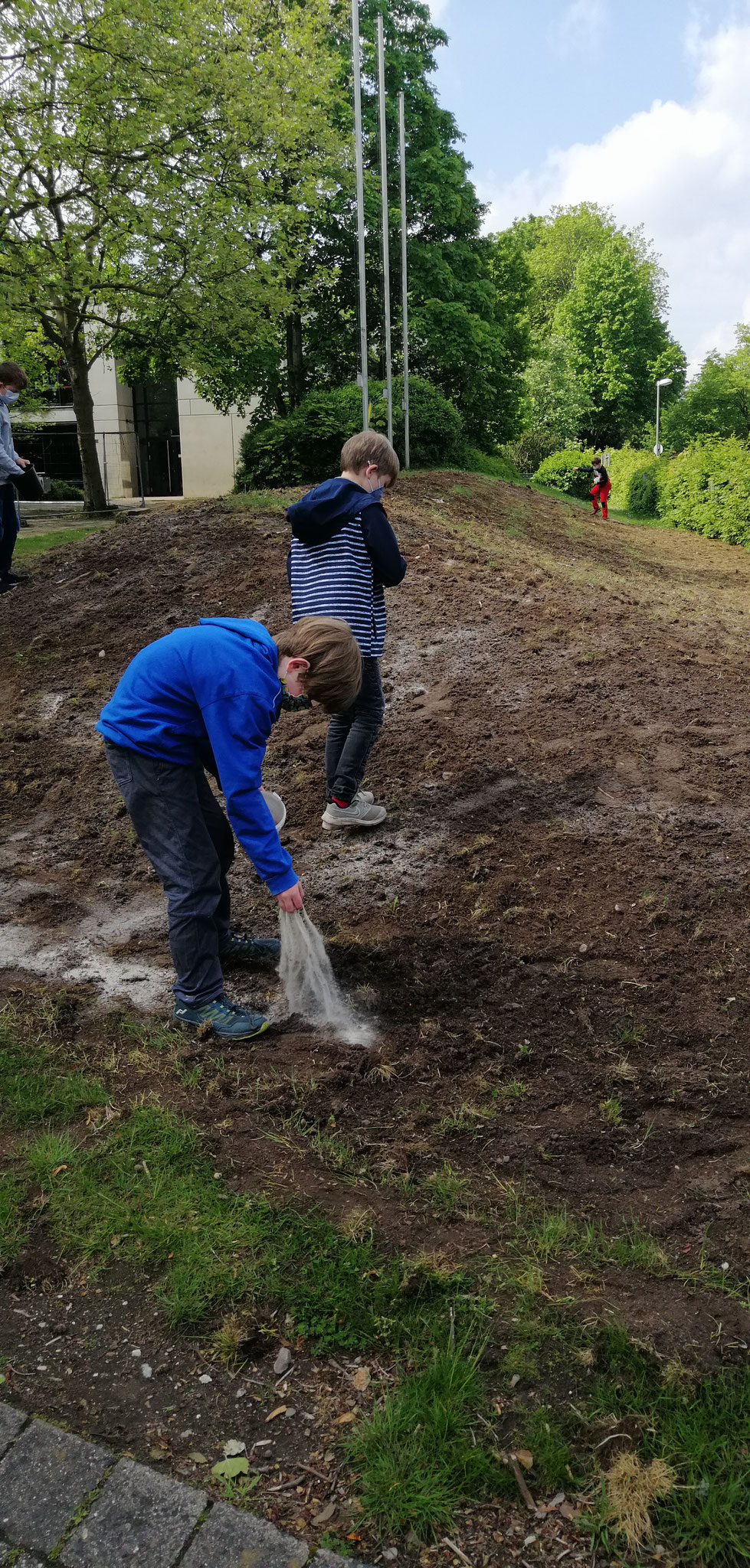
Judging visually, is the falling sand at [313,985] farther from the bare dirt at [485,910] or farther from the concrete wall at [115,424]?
the concrete wall at [115,424]

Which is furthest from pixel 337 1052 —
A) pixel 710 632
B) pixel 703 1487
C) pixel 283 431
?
pixel 283 431

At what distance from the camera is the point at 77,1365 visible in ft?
7.91

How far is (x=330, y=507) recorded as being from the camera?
15.4 feet

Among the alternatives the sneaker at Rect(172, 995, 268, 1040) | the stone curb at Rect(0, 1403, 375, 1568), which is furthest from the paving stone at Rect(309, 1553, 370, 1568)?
the sneaker at Rect(172, 995, 268, 1040)

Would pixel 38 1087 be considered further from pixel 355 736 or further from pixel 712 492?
pixel 712 492

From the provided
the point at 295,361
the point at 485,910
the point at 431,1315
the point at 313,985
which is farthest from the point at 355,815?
the point at 295,361

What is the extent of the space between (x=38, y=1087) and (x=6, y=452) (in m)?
6.92

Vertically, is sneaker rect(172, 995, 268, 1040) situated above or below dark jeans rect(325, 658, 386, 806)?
below

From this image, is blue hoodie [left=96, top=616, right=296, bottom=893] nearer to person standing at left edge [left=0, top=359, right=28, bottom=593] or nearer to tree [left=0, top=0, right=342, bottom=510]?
person standing at left edge [left=0, top=359, right=28, bottom=593]

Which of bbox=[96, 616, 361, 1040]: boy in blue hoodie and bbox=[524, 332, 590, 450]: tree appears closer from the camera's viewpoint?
bbox=[96, 616, 361, 1040]: boy in blue hoodie

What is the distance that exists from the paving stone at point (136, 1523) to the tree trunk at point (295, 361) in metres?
22.0

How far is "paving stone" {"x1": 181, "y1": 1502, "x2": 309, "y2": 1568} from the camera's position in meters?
1.97

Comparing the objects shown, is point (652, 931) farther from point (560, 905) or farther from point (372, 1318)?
point (372, 1318)

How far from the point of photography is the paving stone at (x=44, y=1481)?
6.70ft
